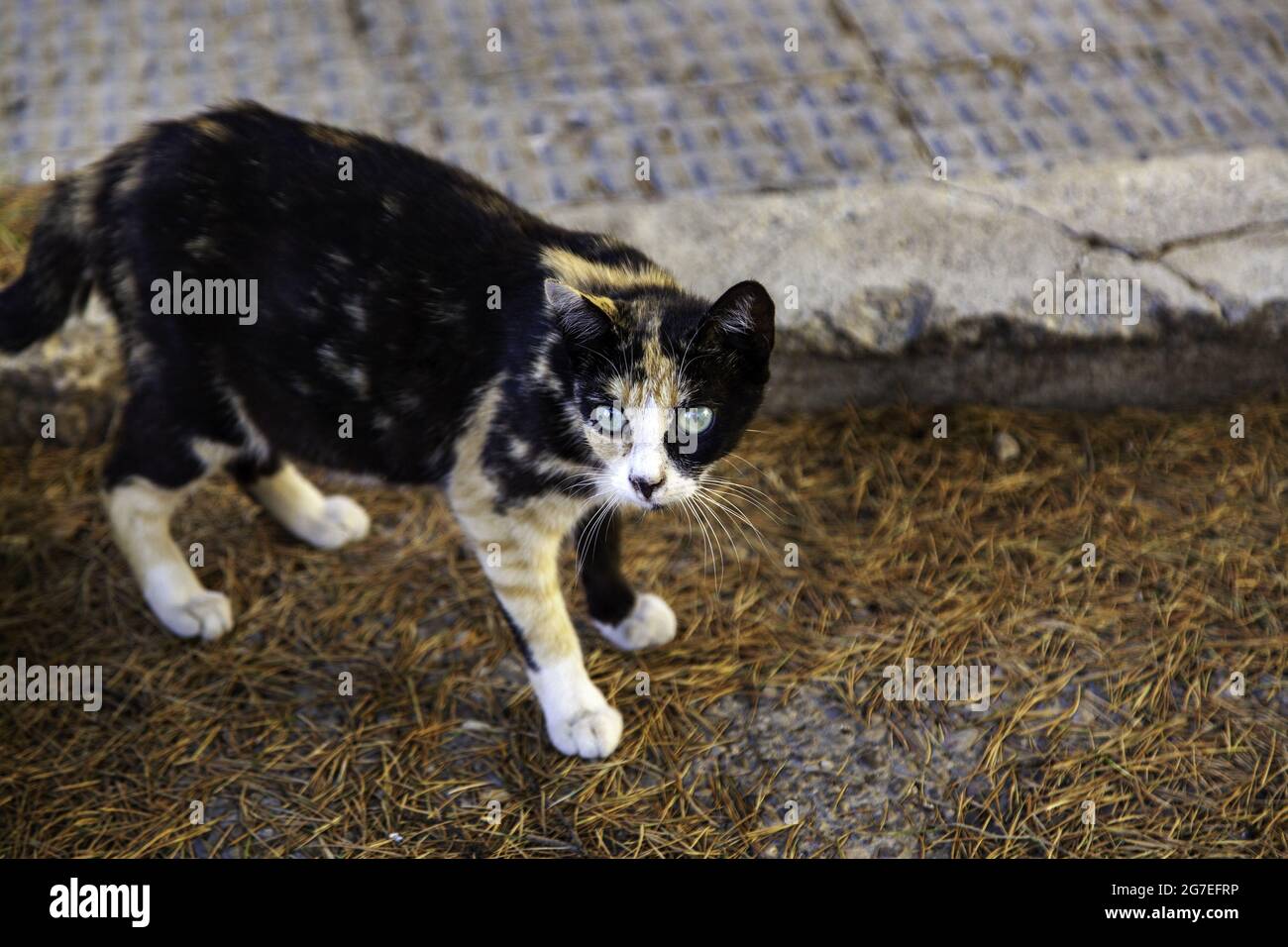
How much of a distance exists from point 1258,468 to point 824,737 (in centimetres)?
147

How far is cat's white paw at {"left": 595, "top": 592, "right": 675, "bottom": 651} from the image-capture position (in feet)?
9.95

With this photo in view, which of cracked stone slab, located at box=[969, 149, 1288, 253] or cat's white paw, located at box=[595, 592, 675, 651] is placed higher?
cracked stone slab, located at box=[969, 149, 1288, 253]

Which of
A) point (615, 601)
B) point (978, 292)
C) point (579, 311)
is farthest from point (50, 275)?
point (978, 292)

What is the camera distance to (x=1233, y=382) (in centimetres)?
351

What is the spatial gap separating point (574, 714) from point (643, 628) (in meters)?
0.34

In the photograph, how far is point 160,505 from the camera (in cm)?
307

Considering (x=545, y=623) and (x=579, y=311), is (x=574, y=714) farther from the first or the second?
(x=579, y=311)

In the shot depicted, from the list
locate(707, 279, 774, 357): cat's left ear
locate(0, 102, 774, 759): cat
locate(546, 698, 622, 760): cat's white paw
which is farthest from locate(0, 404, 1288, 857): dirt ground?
locate(707, 279, 774, 357): cat's left ear

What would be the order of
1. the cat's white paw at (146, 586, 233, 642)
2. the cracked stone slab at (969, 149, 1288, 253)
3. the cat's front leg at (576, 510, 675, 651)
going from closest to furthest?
the cat's front leg at (576, 510, 675, 651), the cat's white paw at (146, 586, 233, 642), the cracked stone slab at (969, 149, 1288, 253)

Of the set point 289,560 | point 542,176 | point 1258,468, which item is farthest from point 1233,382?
point 289,560

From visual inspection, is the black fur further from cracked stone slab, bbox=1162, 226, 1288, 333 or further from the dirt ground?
cracked stone slab, bbox=1162, 226, 1288, 333

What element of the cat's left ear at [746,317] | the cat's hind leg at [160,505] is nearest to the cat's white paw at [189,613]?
the cat's hind leg at [160,505]

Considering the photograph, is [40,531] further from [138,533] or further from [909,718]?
[909,718]
